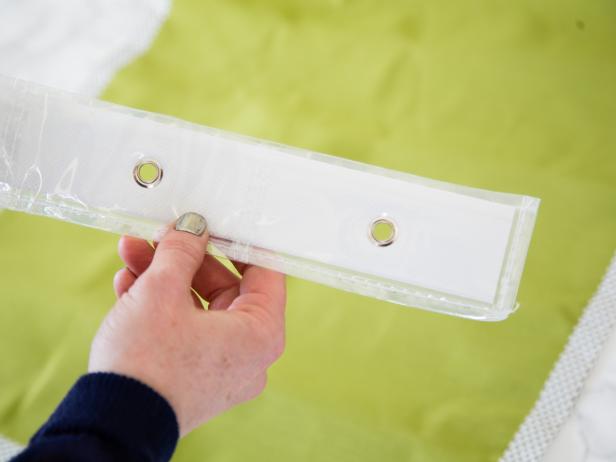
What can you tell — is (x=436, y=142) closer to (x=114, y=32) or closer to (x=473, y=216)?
(x=473, y=216)

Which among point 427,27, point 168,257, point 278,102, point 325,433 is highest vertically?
point 427,27

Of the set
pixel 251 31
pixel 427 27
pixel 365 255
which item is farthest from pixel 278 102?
pixel 365 255

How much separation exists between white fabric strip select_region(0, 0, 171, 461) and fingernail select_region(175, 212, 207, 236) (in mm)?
380

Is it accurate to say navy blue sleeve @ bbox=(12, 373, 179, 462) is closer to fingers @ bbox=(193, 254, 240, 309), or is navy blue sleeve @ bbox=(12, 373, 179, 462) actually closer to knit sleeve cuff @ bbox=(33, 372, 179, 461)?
knit sleeve cuff @ bbox=(33, 372, 179, 461)

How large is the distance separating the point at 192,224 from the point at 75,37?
1.56 ft

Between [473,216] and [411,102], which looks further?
[411,102]

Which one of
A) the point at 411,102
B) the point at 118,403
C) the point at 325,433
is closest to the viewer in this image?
the point at 118,403

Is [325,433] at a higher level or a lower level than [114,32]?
lower

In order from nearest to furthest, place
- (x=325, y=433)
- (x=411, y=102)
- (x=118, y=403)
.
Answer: (x=118, y=403) → (x=325, y=433) → (x=411, y=102)

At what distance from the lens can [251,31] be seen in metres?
0.69

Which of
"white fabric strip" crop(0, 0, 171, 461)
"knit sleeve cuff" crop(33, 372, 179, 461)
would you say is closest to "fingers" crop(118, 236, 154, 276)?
"knit sleeve cuff" crop(33, 372, 179, 461)

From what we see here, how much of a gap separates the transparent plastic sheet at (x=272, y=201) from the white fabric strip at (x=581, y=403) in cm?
24

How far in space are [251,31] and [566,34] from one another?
0.38 meters

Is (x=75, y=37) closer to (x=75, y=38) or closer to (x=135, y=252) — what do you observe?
(x=75, y=38)
